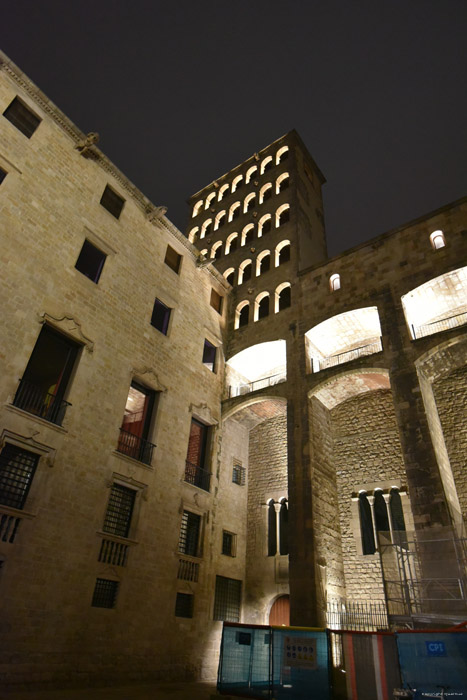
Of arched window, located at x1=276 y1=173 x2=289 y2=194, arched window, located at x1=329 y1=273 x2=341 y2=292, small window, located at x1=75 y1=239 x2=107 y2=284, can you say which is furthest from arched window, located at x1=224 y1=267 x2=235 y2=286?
small window, located at x1=75 y1=239 x2=107 y2=284

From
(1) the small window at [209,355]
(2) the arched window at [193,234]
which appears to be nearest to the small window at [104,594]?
(1) the small window at [209,355]

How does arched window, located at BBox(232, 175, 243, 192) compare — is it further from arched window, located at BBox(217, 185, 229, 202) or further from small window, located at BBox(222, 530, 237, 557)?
small window, located at BBox(222, 530, 237, 557)

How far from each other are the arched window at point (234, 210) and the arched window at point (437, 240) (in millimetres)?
12432

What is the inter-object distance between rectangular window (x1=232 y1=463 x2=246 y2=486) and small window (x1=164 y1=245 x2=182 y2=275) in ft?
27.5

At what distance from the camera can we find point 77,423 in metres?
11.2

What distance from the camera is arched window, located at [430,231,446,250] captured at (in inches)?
585

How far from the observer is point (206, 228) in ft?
86.2

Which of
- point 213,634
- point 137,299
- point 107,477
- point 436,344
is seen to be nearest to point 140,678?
point 213,634

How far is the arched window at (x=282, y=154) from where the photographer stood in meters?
24.9

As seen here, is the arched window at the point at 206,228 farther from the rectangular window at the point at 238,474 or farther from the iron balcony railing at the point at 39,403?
the iron balcony railing at the point at 39,403

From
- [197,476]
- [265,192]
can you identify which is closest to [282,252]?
[265,192]

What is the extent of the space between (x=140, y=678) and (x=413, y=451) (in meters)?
9.16

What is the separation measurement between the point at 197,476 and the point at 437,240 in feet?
38.9

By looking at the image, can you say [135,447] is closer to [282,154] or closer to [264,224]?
[264,224]
